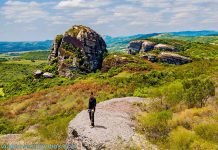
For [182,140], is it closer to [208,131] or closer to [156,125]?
[208,131]

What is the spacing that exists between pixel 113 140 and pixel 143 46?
116 metres

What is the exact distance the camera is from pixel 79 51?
10275cm

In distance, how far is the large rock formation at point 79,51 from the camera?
3998 inches

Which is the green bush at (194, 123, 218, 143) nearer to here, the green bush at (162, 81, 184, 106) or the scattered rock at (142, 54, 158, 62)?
the green bush at (162, 81, 184, 106)

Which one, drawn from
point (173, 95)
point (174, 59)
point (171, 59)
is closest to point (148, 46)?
point (171, 59)

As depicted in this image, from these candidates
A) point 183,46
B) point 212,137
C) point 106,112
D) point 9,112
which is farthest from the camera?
point 183,46

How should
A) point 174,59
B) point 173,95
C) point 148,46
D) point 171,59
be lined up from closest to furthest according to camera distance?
point 173,95
point 174,59
point 171,59
point 148,46

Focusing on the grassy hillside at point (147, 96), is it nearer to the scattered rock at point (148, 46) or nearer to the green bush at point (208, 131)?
the green bush at point (208, 131)

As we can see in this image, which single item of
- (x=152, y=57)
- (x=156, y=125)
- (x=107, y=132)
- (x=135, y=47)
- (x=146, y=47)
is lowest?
(x=152, y=57)

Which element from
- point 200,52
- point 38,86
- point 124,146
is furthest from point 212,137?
point 200,52

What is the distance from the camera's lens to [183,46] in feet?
A: 453

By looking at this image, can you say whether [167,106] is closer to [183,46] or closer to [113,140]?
[113,140]

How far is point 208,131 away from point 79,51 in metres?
81.3

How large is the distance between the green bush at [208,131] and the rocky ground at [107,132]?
3.18 meters
